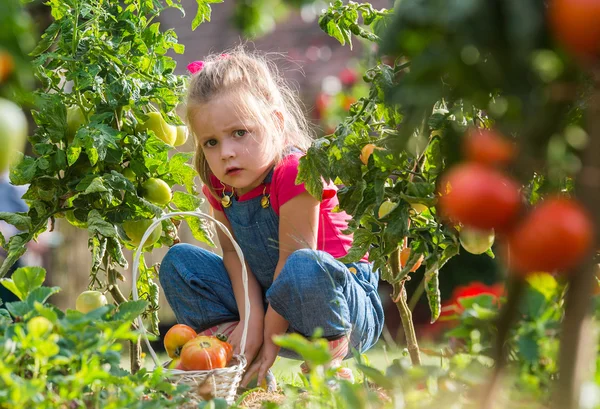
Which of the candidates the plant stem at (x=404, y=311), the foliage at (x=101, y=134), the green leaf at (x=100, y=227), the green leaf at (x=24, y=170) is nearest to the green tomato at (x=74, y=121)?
the foliage at (x=101, y=134)

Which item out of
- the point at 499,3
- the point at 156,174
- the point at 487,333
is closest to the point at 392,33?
the point at 499,3

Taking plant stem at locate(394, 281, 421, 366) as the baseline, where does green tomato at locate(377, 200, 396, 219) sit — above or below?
above

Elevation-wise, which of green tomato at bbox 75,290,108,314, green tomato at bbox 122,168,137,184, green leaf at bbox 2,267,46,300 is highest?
green tomato at bbox 122,168,137,184

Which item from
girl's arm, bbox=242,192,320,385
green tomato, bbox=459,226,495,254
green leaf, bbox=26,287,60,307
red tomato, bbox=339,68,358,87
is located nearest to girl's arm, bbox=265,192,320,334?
girl's arm, bbox=242,192,320,385

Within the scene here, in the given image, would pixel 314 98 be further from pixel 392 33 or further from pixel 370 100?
pixel 392 33

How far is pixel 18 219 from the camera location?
181 cm

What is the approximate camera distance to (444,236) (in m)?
1.55

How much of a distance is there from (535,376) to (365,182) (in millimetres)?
674

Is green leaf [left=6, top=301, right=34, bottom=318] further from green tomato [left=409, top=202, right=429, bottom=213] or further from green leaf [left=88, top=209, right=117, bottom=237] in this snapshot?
green tomato [left=409, top=202, right=429, bottom=213]

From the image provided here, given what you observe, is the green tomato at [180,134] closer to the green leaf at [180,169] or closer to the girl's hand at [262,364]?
the green leaf at [180,169]

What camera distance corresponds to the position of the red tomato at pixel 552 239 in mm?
622

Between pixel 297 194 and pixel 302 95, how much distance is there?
10.4 ft

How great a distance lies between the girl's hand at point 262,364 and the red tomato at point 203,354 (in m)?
0.25

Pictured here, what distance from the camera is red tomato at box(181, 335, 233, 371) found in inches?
67.4
